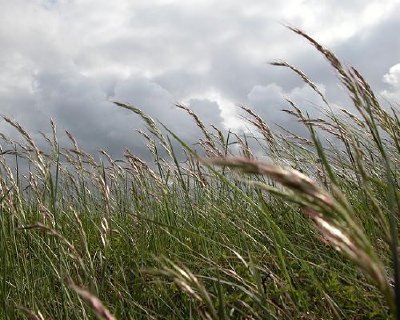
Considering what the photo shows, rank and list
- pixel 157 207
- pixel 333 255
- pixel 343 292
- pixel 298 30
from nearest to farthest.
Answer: pixel 298 30, pixel 343 292, pixel 333 255, pixel 157 207

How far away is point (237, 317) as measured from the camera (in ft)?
7.51

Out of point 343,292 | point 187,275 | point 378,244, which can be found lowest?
point 187,275

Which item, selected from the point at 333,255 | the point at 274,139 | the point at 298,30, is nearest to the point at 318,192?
the point at 298,30

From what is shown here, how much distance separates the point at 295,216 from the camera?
3131mm

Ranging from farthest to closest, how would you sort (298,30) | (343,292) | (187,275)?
(343,292) → (298,30) → (187,275)

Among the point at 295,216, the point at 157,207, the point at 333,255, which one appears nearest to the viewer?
the point at 333,255

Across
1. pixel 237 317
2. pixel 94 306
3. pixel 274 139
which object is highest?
pixel 274 139

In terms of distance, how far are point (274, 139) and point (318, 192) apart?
280 centimetres

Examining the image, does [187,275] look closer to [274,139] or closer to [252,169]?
[252,169]

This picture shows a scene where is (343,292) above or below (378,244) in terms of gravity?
below

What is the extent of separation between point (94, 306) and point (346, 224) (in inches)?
13.8

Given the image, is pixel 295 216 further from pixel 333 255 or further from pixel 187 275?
pixel 187 275

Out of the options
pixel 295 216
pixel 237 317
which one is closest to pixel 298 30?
pixel 237 317

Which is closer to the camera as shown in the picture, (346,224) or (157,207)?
(346,224)
